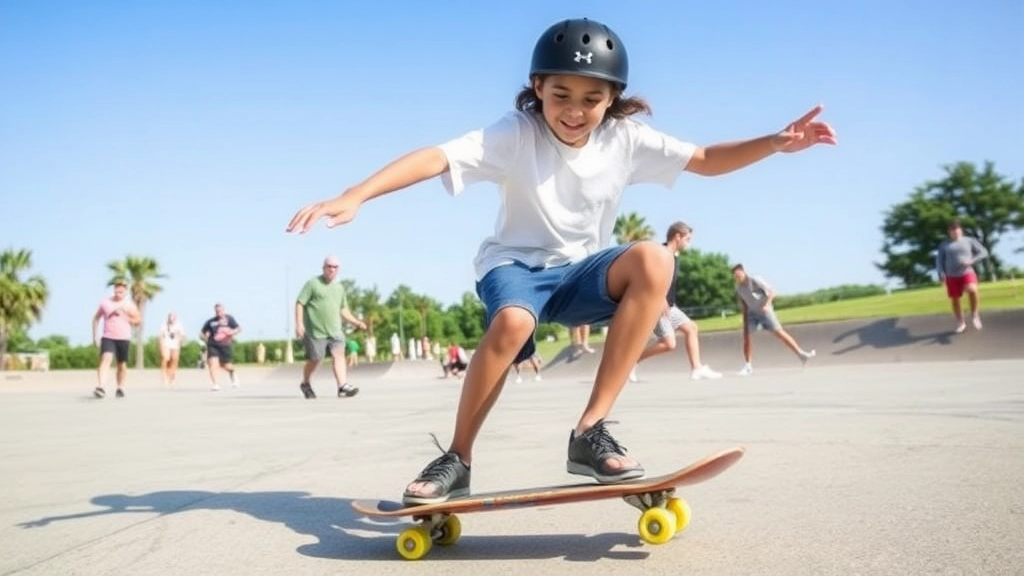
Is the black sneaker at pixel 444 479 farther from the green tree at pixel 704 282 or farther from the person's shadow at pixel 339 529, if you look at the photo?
the green tree at pixel 704 282

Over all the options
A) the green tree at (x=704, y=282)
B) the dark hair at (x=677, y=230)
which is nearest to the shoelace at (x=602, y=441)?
the dark hair at (x=677, y=230)

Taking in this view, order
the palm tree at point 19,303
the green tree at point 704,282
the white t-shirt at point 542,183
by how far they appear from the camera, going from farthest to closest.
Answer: the green tree at point 704,282, the palm tree at point 19,303, the white t-shirt at point 542,183

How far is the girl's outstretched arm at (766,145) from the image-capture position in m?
3.54

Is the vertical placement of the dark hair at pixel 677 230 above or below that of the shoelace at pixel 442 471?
above

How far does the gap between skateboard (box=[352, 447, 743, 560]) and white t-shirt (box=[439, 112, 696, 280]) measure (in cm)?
96

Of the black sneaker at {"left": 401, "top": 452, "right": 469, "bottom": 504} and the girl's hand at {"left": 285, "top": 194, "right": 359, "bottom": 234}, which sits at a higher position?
the girl's hand at {"left": 285, "top": 194, "right": 359, "bottom": 234}

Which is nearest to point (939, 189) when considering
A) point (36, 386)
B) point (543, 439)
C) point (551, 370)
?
point (551, 370)

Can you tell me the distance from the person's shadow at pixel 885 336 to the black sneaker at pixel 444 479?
49.9ft

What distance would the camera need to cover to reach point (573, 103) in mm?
3186

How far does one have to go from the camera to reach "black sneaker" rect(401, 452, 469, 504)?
2.75 meters

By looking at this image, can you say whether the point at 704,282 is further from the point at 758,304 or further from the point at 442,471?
the point at 442,471

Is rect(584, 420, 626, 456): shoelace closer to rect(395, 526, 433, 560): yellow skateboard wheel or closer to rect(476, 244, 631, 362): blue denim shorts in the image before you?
rect(476, 244, 631, 362): blue denim shorts

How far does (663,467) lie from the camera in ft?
13.4

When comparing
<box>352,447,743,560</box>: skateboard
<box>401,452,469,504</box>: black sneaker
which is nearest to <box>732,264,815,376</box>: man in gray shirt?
<box>401,452,469,504</box>: black sneaker
